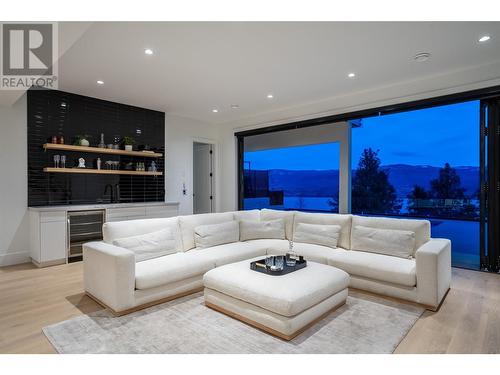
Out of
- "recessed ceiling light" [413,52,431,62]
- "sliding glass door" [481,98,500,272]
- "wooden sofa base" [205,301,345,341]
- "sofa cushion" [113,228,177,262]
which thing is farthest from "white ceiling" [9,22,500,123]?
"wooden sofa base" [205,301,345,341]

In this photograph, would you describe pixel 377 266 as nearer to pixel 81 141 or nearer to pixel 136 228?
pixel 136 228

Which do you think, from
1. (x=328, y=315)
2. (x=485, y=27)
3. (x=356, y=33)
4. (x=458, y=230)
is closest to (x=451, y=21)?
(x=485, y=27)

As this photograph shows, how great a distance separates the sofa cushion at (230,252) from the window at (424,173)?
11.0ft

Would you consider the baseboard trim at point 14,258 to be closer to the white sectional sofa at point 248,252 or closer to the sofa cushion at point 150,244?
the white sectional sofa at point 248,252

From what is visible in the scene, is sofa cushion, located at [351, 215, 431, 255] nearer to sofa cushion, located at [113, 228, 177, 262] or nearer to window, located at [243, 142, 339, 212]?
sofa cushion, located at [113, 228, 177, 262]

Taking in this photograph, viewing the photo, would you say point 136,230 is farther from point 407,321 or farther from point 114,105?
point 114,105

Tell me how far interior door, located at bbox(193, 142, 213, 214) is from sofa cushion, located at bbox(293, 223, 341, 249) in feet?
11.1

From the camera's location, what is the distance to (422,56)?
351 cm

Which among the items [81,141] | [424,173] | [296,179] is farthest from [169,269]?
[296,179]

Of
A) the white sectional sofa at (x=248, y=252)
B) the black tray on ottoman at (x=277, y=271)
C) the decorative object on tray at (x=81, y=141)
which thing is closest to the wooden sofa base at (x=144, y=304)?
the white sectional sofa at (x=248, y=252)

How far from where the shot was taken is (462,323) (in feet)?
8.11

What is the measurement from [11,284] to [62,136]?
2.49m

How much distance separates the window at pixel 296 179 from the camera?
8603 mm

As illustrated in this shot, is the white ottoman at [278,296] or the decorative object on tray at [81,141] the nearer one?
the white ottoman at [278,296]
